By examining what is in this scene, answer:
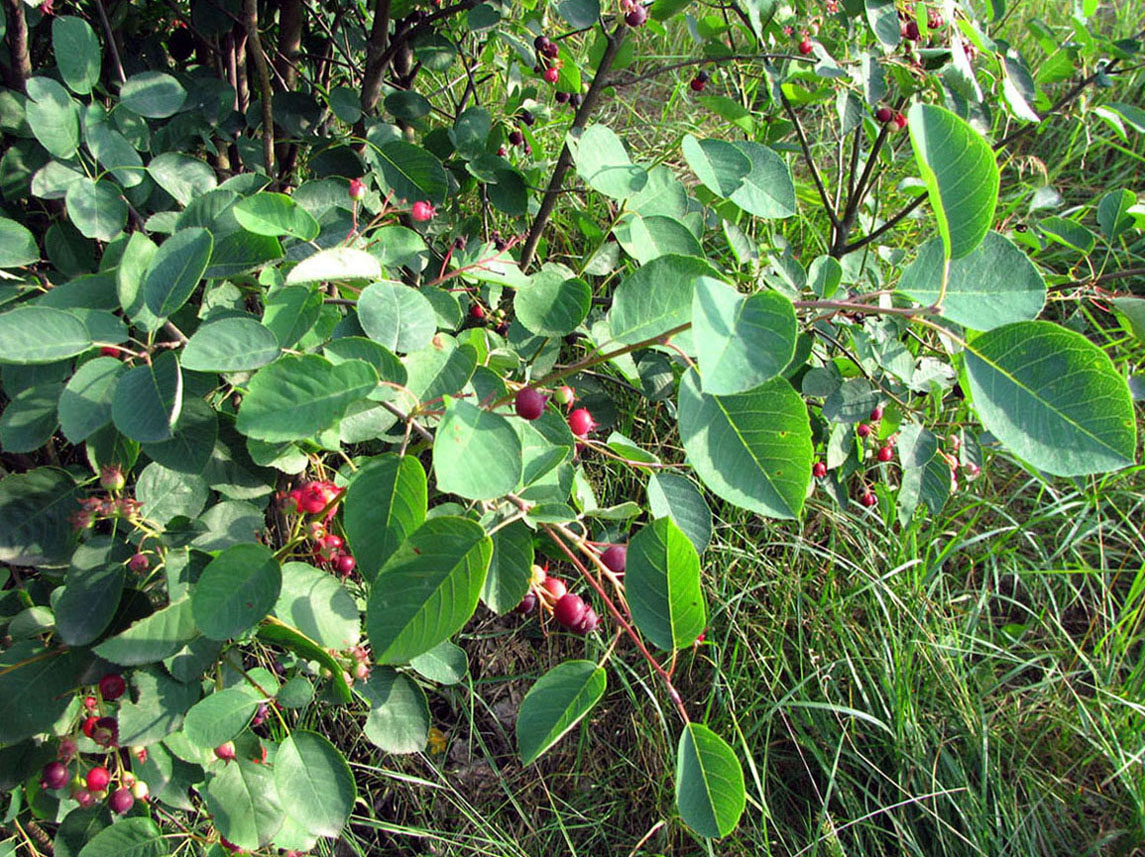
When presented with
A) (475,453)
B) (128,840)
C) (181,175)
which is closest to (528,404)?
(475,453)

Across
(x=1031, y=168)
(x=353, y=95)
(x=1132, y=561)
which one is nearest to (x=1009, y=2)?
(x=1031, y=168)

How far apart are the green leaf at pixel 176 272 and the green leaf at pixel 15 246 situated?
0.25 metres

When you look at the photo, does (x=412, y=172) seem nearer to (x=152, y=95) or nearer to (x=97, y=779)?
(x=152, y=95)

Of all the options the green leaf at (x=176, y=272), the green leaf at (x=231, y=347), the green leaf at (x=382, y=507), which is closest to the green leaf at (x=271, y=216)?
the green leaf at (x=176, y=272)

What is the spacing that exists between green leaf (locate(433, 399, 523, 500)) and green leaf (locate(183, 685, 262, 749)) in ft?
1.50

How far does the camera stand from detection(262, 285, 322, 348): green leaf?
77 centimetres

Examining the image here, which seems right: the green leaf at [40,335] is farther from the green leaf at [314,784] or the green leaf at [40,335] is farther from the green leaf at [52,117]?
the green leaf at [314,784]

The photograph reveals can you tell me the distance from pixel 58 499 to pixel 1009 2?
3.24 meters

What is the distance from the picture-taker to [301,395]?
26.2 inches

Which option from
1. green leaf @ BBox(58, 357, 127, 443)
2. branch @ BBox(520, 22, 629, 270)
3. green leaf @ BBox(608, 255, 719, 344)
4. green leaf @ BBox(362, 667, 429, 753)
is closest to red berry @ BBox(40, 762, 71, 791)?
green leaf @ BBox(362, 667, 429, 753)

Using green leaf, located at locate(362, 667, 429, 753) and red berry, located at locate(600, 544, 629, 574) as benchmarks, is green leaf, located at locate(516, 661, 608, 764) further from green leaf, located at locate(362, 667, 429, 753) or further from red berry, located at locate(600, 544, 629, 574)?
green leaf, located at locate(362, 667, 429, 753)

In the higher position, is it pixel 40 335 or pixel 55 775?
pixel 40 335

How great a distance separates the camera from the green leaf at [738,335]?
1.86ft

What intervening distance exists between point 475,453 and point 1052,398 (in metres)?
0.41
